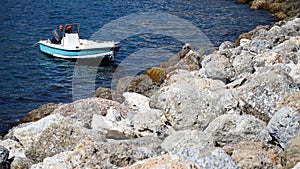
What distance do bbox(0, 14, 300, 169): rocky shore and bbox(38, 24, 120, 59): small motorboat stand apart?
13.2 m

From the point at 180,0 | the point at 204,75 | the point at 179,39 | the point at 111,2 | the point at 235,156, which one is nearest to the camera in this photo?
the point at 235,156

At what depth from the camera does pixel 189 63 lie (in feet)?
52.0

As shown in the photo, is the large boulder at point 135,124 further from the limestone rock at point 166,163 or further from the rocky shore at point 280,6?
the rocky shore at point 280,6

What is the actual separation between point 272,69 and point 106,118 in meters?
3.79

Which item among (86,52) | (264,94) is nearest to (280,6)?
(86,52)

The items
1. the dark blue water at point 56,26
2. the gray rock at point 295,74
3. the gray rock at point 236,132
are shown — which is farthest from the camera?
the dark blue water at point 56,26

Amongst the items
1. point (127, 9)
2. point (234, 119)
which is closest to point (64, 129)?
point (234, 119)

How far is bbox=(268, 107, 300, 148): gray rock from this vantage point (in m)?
7.12

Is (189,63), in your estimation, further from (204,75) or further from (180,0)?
(180,0)

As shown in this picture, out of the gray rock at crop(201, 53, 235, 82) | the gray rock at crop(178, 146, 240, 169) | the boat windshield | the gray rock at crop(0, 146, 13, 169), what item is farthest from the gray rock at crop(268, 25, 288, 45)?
the boat windshield

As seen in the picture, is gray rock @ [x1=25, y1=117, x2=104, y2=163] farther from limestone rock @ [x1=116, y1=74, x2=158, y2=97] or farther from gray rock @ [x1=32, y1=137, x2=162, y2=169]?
limestone rock @ [x1=116, y1=74, x2=158, y2=97]

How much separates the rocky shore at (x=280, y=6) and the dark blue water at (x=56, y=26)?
34.5 inches

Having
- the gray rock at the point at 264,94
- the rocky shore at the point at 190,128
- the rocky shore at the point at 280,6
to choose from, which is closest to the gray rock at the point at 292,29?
the rocky shore at the point at 190,128

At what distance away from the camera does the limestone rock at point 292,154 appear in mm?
6105
